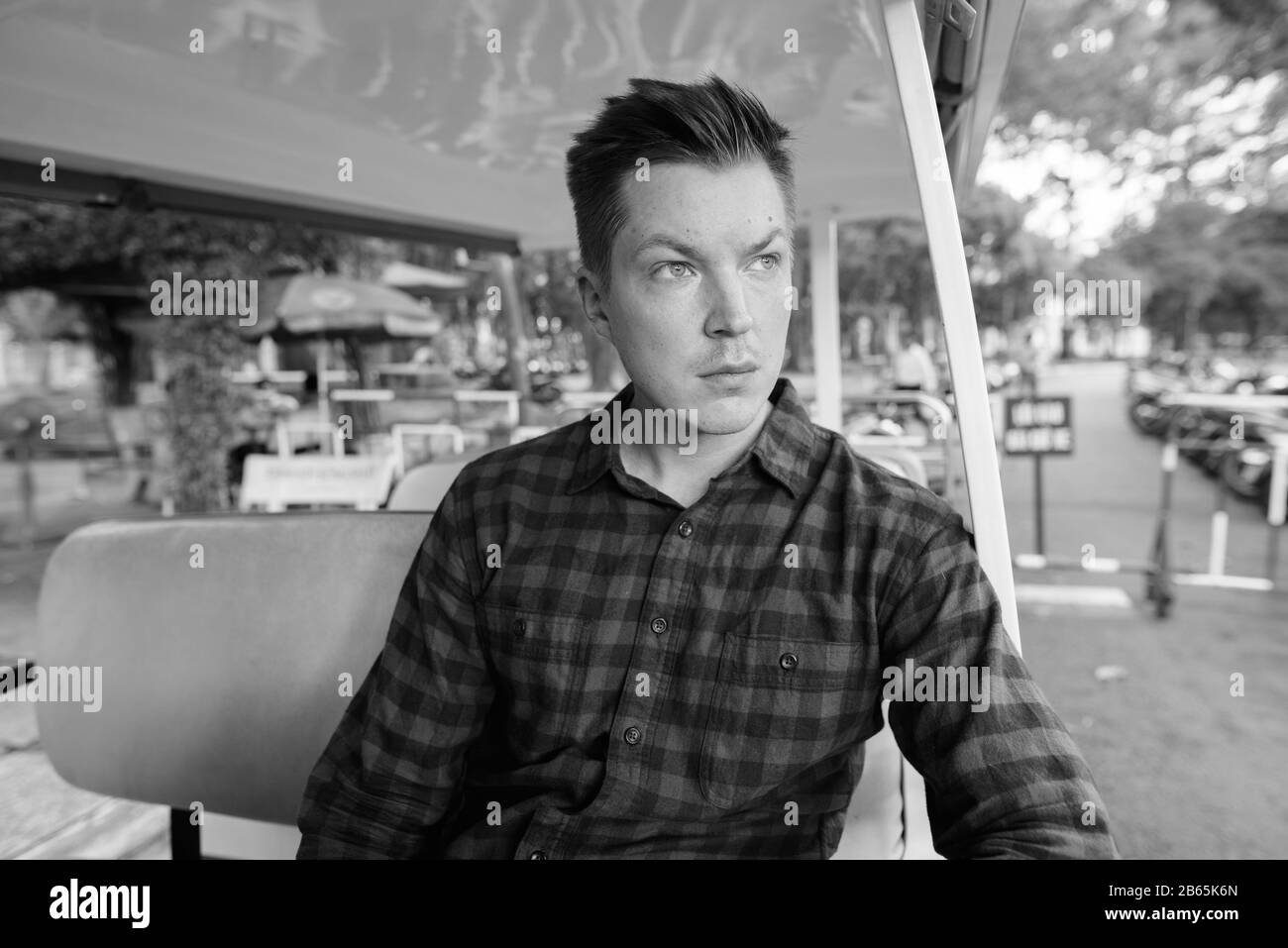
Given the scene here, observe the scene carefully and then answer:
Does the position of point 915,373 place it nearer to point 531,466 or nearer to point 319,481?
point 319,481

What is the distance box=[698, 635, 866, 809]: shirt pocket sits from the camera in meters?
1.36

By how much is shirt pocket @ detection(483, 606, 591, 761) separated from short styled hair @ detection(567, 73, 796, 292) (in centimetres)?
53

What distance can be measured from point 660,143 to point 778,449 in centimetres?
48

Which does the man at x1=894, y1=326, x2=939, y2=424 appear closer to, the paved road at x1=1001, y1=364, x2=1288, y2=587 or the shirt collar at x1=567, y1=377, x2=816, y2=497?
the paved road at x1=1001, y1=364, x2=1288, y2=587

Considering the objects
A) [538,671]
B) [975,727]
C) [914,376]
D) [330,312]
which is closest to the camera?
[975,727]

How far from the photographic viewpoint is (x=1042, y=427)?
6617 mm

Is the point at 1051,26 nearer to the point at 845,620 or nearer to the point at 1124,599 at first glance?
the point at 1124,599

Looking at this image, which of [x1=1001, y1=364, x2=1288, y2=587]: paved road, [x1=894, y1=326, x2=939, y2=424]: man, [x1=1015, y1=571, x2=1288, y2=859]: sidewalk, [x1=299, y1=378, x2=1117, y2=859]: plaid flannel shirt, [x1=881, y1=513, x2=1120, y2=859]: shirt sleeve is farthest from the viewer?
[x1=894, y1=326, x2=939, y2=424]: man

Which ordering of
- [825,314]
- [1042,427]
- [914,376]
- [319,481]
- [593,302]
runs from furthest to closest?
1. [914,376]
2. [1042,427]
3. [319,481]
4. [825,314]
5. [593,302]

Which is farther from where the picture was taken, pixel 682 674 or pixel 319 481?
pixel 319 481

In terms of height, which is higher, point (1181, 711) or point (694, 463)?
point (694, 463)

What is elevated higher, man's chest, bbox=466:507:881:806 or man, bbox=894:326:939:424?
man, bbox=894:326:939:424

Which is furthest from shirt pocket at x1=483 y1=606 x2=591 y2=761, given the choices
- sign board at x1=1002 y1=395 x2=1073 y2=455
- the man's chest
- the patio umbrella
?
the patio umbrella

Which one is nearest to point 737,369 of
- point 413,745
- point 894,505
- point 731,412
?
point 731,412
